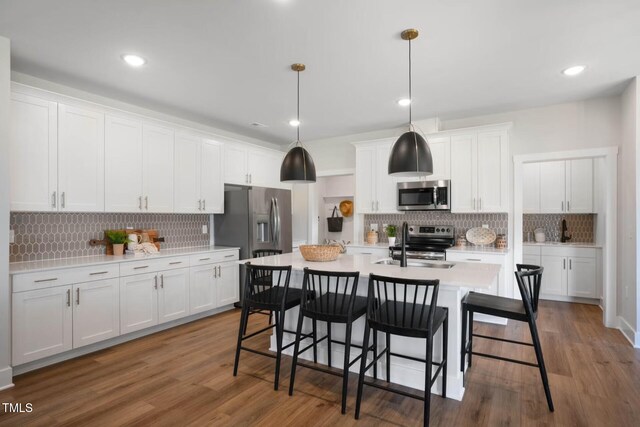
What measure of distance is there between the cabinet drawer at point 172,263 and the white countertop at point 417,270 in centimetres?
131

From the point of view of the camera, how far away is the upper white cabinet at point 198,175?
4.39 metres

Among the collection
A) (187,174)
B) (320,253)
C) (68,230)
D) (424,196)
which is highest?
(187,174)

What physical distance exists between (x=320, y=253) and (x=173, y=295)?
78.8 inches

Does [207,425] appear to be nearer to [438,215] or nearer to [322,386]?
[322,386]

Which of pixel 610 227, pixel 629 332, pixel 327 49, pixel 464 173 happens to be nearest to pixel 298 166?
pixel 327 49

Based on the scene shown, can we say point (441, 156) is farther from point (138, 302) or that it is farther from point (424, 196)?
point (138, 302)

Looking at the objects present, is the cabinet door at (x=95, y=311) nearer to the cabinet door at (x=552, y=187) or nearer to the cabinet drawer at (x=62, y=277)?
the cabinet drawer at (x=62, y=277)

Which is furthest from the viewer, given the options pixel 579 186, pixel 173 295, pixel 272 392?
pixel 579 186

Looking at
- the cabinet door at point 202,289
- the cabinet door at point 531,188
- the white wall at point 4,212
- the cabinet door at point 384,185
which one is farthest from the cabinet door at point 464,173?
the white wall at point 4,212

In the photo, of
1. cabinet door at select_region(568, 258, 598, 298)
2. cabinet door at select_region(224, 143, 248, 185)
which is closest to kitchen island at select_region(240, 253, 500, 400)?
cabinet door at select_region(224, 143, 248, 185)

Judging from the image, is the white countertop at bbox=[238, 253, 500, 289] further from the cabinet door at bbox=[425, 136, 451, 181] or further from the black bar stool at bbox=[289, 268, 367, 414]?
the cabinet door at bbox=[425, 136, 451, 181]

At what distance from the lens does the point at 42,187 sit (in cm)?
313

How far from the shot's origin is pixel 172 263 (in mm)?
4059

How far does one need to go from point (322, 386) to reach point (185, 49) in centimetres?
291
